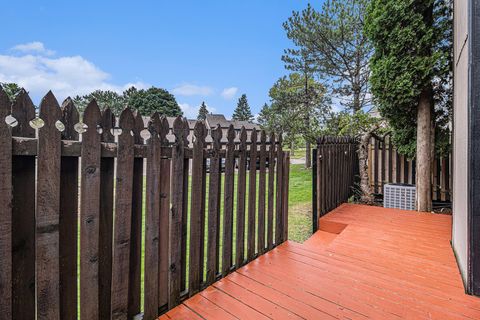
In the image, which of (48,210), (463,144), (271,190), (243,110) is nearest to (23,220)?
(48,210)

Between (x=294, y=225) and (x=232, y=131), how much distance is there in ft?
10.5

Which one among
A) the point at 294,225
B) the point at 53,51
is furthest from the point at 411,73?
the point at 53,51

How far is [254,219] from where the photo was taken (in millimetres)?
2793

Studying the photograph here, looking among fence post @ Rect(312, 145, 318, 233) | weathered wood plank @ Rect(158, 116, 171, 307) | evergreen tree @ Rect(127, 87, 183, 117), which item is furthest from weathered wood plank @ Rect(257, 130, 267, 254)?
evergreen tree @ Rect(127, 87, 183, 117)

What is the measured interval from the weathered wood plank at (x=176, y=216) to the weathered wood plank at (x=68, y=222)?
649mm

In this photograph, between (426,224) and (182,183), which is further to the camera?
(426,224)

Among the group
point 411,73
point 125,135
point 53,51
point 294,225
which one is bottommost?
point 294,225

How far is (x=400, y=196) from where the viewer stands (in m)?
5.40

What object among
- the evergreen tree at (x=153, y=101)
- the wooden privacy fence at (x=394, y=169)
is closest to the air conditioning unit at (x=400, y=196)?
the wooden privacy fence at (x=394, y=169)

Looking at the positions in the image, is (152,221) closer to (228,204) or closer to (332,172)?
(228,204)

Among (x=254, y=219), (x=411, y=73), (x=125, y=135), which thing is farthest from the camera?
(x=411, y=73)

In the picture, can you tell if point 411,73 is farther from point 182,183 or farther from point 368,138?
point 182,183

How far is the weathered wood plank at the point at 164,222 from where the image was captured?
1.83 metres

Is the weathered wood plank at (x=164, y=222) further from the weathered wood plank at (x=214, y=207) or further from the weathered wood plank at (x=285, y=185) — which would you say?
the weathered wood plank at (x=285, y=185)
